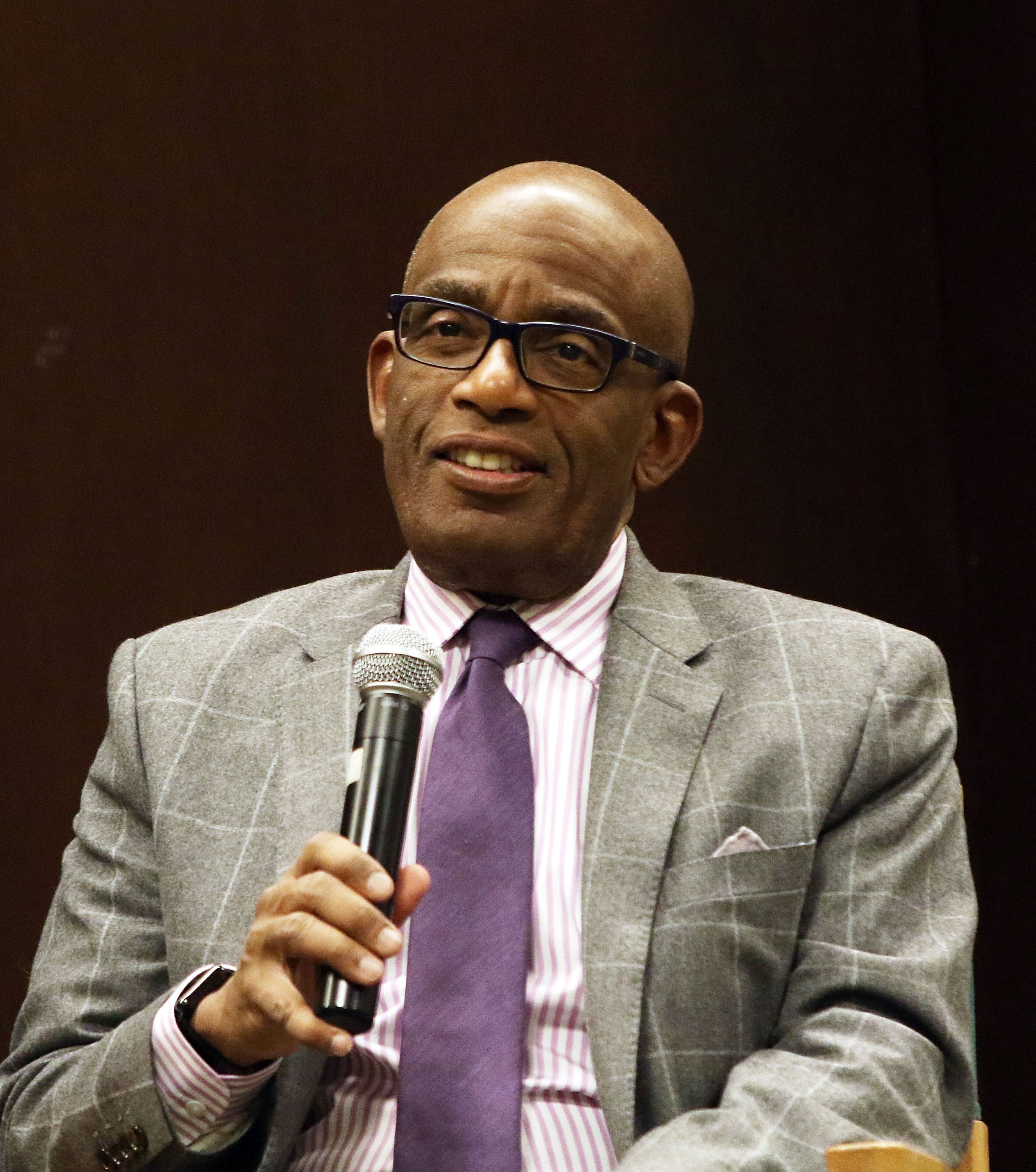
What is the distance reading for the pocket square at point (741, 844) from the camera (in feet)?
5.82

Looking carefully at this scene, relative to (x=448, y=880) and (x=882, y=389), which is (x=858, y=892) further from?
(x=882, y=389)

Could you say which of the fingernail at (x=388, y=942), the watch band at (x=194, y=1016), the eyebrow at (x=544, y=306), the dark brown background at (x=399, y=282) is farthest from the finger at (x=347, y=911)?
the dark brown background at (x=399, y=282)

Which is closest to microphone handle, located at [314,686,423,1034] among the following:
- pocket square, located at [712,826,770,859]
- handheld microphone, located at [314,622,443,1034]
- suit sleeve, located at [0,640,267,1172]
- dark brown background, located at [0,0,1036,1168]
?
handheld microphone, located at [314,622,443,1034]

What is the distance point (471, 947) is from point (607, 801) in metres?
0.21

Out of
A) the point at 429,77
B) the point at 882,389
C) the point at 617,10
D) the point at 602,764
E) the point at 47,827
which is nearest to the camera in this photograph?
the point at 602,764

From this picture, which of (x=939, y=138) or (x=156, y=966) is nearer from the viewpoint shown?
(x=156, y=966)

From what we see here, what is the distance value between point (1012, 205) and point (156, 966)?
6.19ft

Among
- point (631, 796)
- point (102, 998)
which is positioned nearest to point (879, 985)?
point (631, 796)

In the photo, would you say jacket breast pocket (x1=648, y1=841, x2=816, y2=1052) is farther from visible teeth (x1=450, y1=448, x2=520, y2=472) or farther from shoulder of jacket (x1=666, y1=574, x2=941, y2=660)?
visible teeth (x1=450, y1=448, x2=520, y2=472)

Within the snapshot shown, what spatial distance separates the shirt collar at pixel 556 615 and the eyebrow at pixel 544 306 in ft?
0.96

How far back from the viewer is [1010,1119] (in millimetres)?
2816

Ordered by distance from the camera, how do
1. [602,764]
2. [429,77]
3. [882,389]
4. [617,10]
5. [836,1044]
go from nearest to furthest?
[836,1044], [602,764], [429,77], [617,10], [882,389]

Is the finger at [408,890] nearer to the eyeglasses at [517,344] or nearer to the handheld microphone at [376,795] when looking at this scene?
the handheld microphone at [376,795]

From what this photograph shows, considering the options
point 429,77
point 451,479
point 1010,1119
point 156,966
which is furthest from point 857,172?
point 156,966
